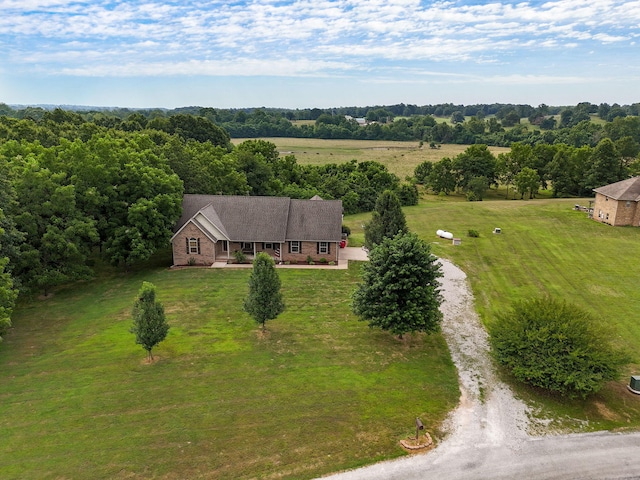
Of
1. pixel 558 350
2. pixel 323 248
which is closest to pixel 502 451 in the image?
pixel 558 350

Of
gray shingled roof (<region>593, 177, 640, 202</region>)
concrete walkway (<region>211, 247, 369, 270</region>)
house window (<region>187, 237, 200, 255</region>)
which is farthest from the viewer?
gray shingled roof (<region>593, 177, 640, 202</region>)

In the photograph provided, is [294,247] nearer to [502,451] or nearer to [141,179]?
[141,179]

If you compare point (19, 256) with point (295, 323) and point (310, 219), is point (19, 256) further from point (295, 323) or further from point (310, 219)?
point (310, 219)

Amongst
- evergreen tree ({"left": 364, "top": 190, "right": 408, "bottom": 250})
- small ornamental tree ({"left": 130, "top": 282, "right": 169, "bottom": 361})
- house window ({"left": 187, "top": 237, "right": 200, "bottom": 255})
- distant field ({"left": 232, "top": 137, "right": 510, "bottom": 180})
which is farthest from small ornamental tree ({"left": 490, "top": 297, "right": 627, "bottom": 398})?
distant field ({"left": 232, "top": 137, "right": 510, "bottom": 180})

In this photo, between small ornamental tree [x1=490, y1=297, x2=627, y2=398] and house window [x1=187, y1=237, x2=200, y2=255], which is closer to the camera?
small ornamental tree [x1=490, y1=297, x2=627, y2=398]

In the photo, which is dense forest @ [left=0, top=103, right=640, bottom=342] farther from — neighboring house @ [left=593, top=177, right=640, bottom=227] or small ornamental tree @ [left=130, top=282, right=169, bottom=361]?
neighboring house @ [left=593, top=177, right=640, bottom=227]
